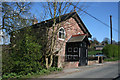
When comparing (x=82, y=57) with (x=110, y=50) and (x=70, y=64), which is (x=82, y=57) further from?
(x=110, y=50)

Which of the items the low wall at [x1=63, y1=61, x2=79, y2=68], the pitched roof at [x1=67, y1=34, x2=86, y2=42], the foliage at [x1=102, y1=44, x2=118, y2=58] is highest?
the pitched roof at [x1=67, y1=34, x2=86, y2=42]

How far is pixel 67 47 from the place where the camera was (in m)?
17.3

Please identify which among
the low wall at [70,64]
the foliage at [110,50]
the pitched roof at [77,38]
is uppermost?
the pitched roof at [77,38]

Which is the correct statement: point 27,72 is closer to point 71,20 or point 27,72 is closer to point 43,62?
point 43,62

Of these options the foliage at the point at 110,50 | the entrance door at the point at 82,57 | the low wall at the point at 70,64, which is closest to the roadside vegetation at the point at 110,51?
the foliage at the point at 110,50

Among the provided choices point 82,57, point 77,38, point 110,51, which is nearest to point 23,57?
point 82,57

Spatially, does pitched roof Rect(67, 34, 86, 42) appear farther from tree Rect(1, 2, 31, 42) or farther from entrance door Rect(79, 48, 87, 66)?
tree Rect(1, 2, 31, 42)

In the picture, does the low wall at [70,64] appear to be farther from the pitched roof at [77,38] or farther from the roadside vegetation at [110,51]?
the roadside vegetation at [110,51]

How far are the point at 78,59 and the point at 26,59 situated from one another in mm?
8355

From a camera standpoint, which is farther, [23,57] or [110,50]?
[110,50]

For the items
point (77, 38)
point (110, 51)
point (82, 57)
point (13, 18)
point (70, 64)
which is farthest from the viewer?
point (110, 51)

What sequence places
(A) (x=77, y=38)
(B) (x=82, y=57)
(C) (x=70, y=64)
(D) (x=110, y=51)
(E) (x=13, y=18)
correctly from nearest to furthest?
1. (E) (x=13, y=18)
2. (C) (x=70, y=64)
3. (B) (x=82, y=57)
4. (A) (x=77, y=38)
5. (D) (x=110, y=51)

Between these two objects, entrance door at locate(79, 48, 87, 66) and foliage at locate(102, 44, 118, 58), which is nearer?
entrance door at locate(79, 48, 87, 66)

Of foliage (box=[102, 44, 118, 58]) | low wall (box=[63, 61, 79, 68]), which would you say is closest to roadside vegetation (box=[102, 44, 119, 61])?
foliage (box=[102, 44, 118, 58])
